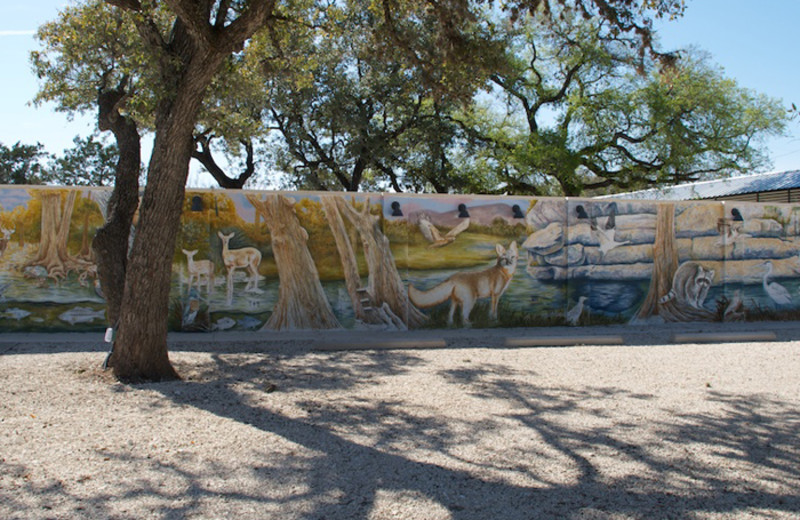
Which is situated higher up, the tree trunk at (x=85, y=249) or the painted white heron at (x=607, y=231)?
the painted white heron at (x=607, y=231)

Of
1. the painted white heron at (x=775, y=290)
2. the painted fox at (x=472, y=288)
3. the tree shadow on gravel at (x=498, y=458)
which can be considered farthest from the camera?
the painted white heron at (x=775, y=290)

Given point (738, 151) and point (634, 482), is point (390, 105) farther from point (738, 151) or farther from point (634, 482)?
point (634, 482)

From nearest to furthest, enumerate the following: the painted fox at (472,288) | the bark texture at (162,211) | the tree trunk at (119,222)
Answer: the bark texture at (162,211) < the tree trunk at (119,222) < the painted fox at (472,288)

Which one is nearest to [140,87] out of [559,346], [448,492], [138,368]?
[138,368]

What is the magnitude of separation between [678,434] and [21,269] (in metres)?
10.0

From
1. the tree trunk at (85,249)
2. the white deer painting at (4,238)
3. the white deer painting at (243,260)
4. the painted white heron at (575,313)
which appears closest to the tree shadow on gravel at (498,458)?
the white deer painting at (243,260)

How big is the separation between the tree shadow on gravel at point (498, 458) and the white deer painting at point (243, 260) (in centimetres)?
375

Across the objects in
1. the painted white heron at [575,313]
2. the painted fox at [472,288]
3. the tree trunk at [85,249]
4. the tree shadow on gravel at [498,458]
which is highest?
the tree trunk at [85,249]

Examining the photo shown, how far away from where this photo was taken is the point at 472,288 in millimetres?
11625

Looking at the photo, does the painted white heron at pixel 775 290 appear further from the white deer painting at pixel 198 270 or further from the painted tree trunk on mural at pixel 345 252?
the white deer painting at pixel 198 270

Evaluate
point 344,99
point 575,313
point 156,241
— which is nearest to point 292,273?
point 156,241

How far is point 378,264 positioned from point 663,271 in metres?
5.64

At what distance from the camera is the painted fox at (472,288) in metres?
11.4

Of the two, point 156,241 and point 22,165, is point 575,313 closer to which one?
point 156,241
